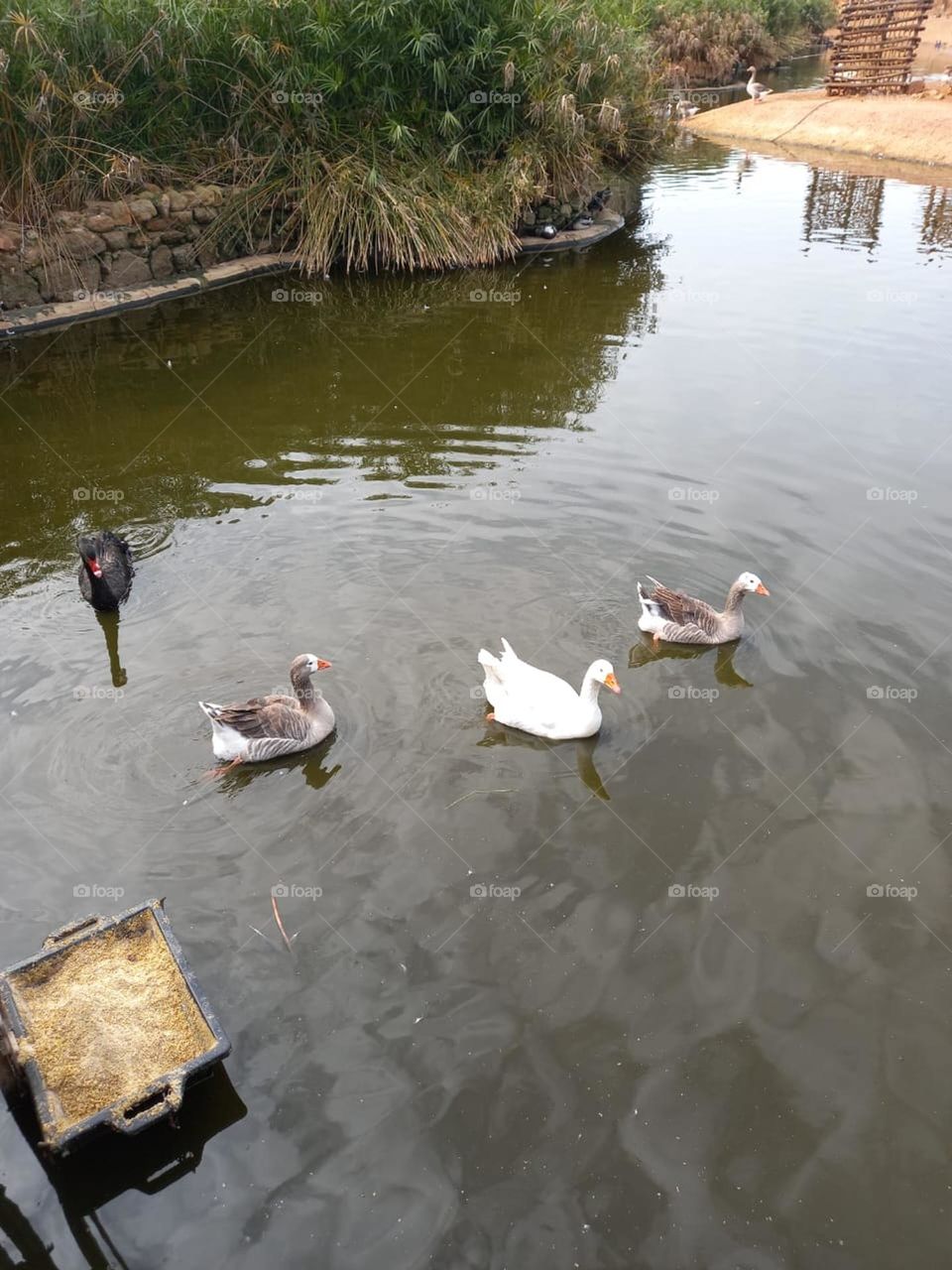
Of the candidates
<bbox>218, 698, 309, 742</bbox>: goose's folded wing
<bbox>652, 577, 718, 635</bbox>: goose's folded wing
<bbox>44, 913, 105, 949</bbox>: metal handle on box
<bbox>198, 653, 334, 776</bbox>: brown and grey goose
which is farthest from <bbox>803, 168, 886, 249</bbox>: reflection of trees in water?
<bbox>44, 913, 105, 949</bbox>: metal handle on box

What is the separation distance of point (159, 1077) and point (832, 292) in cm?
1541

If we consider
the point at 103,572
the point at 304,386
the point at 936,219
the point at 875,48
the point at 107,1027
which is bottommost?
the point at 107,1027

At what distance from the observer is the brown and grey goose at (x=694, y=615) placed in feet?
25.6

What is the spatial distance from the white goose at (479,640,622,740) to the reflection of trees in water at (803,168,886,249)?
1494 cm

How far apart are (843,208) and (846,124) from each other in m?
9.23

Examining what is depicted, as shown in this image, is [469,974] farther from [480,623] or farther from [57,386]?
[57,386]

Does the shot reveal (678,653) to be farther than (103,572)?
No

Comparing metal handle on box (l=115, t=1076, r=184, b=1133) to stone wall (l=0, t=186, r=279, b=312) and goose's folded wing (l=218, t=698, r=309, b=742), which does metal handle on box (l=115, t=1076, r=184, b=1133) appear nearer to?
goose's folded wing (l=218, t=698, r=309, b=742)

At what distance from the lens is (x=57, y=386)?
42.8 feet

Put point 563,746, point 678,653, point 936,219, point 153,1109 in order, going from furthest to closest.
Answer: point 936,219, point 678,653, point 563,746, point 153,1109

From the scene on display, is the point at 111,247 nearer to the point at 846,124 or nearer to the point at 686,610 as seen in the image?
the point at 686,610

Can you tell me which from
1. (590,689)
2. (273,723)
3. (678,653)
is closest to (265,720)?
(273,723)

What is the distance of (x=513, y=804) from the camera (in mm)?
6477

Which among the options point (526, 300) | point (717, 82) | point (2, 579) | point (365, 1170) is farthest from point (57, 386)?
point (717, 82)
